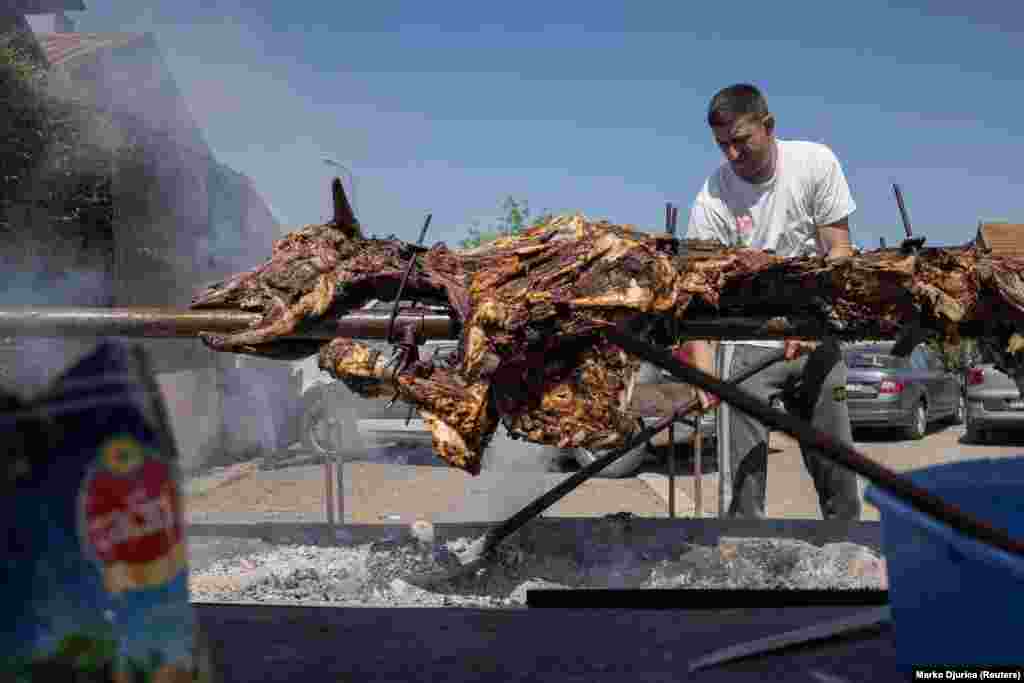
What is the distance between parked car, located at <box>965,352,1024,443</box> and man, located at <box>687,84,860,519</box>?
9748 millimetres

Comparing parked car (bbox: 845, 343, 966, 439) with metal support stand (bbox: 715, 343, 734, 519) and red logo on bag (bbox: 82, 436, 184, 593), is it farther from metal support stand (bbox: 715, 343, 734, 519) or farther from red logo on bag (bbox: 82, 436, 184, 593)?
red logo on bag (bbox: 82, 436, 184, 593)

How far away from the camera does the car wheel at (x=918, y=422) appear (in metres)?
14.1

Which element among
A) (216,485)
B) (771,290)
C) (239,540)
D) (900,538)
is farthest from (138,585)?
(216,485)

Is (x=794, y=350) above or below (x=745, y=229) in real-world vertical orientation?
below

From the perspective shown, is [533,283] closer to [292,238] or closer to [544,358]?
[544,358]

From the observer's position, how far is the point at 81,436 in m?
0.84

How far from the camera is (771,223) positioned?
4.60 m

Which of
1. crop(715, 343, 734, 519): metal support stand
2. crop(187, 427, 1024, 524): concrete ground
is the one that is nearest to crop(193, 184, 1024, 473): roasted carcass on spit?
crop(715, 343, 734, 519): metal support stand

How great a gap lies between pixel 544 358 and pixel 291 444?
11494 mm

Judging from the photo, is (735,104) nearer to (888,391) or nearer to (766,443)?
(766,443)

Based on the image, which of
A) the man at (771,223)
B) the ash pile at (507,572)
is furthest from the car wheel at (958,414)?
the ash pile at (507,572)

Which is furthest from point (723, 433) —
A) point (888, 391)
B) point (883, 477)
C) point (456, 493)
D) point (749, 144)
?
point (888, 391)

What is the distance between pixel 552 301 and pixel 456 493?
22.6 feet

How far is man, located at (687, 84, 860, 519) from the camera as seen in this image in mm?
4473
